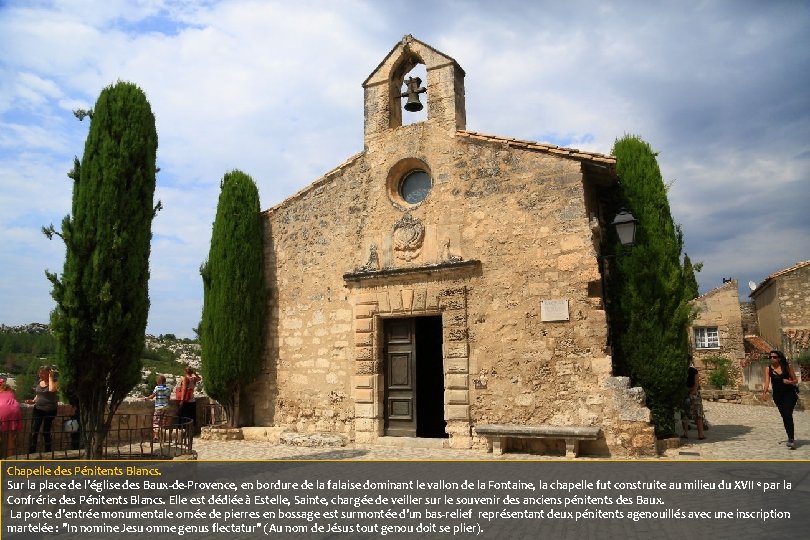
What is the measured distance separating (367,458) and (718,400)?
13452 millimetres

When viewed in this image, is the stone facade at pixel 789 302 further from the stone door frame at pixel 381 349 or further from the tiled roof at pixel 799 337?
the stone door frame at pixel 381 349

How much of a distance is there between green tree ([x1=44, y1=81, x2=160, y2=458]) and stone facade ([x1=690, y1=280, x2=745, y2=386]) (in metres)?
17.5

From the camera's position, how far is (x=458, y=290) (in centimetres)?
907

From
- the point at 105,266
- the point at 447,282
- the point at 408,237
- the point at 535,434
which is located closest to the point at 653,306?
the point at 535,434

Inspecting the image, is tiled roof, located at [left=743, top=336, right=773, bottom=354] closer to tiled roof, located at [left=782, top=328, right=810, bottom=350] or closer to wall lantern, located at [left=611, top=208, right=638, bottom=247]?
tiled roof, located at [left=782, top=328, right=810, bottom=350]

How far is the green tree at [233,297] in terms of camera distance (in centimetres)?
1022

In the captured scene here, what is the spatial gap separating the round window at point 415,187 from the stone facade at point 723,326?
12.8 metres

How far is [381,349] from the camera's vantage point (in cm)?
975

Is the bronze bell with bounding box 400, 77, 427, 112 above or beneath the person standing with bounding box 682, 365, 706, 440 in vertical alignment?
above

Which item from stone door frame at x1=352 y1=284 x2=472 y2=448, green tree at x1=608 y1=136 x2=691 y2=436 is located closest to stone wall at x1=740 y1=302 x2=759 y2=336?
green tree at x1=608 y1=136 x2=691 y2=436

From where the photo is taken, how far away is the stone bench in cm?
762

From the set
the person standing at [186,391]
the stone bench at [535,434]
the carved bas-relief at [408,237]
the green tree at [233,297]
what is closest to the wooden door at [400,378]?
the carved bas-relief at [408,237]

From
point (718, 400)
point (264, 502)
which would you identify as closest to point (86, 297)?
point (264, 502)

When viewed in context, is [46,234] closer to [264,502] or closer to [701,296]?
[264,502]
